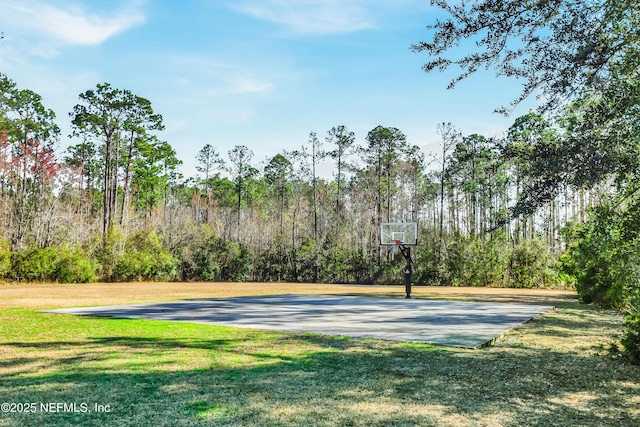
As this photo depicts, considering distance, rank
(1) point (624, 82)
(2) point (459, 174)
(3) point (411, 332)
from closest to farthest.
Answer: (1) point (624, 82) < (3) point (411, 332) < (2) point (459, 174)

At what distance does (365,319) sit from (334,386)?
4.74 m

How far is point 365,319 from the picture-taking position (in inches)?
341

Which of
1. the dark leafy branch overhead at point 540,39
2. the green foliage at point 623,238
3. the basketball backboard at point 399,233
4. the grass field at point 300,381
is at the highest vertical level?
the dark leafy branch overhead at point 540,39

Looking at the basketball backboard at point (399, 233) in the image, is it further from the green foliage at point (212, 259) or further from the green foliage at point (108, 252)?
the green foliage at point (108, 252)

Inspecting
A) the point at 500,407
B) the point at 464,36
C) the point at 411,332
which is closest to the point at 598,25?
the point at 464,36

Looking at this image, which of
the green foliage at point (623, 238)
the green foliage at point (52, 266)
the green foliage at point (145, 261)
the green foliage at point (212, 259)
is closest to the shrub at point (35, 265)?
the green foliage at point (52, 266)

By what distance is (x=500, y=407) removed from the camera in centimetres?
351

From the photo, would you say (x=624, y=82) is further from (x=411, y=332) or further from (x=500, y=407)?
(x=411, y=332)

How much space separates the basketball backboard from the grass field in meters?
11.9

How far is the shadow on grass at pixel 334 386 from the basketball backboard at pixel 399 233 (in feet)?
42.2

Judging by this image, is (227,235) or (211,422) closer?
(211,422)

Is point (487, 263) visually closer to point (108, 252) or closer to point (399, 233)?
point (399, 233)

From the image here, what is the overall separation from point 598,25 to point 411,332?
15.3 ft

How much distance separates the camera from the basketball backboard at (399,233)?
61.0 ft
